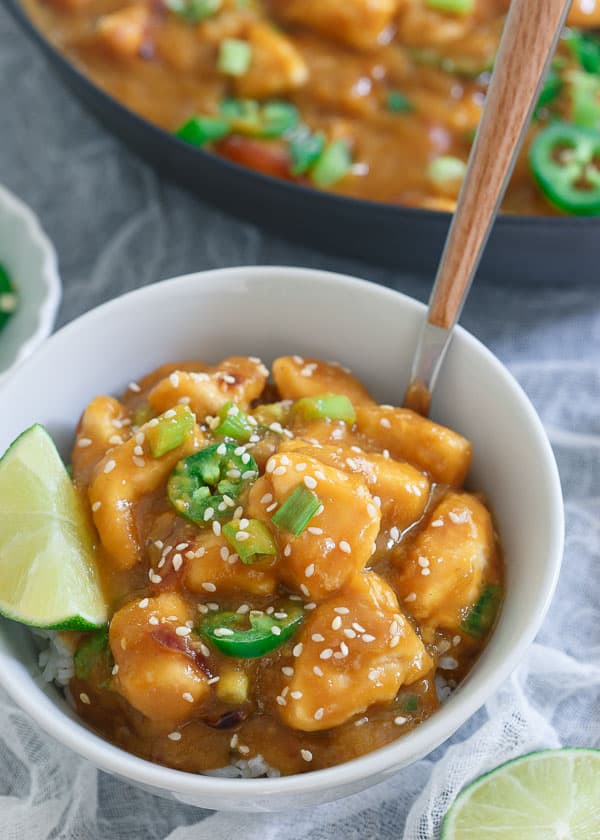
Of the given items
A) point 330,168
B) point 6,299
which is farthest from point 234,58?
point 6,299

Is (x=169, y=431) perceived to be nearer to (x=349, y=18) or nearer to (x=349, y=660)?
(x=349, y=660)

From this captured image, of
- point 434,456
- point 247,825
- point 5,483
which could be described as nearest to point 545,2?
point 434,456

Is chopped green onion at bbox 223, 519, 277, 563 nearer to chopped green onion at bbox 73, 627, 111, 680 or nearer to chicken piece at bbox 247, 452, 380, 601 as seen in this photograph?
chicken piece at bbox 247, 452, 380, 601

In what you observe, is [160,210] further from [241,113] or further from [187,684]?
[187,684]

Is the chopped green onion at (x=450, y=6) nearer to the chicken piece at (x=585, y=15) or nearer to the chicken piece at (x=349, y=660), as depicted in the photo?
the chicken piece at (x=585, y=15)

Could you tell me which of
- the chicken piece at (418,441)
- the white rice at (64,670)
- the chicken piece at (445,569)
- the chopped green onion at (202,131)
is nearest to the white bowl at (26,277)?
the chopped green onion at (202,131)

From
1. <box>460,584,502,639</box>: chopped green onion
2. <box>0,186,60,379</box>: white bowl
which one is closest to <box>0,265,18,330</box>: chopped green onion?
<box>0,186,60,379</box>: white bowl
